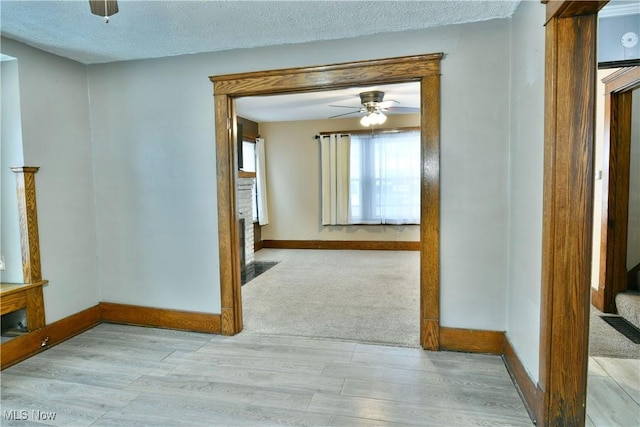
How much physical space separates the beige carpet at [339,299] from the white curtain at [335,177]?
0.97 metres

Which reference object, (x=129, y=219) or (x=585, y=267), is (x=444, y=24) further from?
(x=129, y=219)

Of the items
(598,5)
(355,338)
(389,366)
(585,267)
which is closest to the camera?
(598,5)

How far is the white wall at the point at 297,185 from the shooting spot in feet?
22.5

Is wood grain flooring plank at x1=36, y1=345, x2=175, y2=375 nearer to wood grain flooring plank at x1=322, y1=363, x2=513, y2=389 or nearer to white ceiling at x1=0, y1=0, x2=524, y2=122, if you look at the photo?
wood grain flooring plank at x1=322, y1=363, x2=513, y2=389

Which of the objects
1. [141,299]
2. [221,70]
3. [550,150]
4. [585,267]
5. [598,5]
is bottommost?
[141,299]

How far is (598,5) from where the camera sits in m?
1.48

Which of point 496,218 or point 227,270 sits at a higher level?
point 496,218

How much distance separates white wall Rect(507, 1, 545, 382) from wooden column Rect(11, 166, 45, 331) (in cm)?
325

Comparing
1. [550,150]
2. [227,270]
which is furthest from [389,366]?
[550,150]

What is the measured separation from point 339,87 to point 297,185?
4.43 meters

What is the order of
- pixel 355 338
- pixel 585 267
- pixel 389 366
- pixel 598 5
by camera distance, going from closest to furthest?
pixel 598 5 → pixel 585 267 → pixel 389 366 → pixel 355 338

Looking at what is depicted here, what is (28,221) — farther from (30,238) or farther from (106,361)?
(106,361)

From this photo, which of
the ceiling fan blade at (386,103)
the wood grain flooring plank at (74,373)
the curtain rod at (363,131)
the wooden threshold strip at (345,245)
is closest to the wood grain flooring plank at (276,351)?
the wood grain flooring plank at (74,373)

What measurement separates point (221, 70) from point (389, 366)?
A: 245cm
